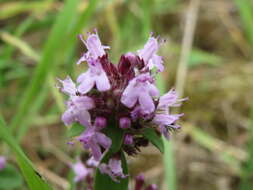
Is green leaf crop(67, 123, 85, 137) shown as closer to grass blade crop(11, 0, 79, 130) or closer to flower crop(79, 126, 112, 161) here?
flower crop(79, 126, 112, 161)

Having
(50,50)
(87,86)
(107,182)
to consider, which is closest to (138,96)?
(87,86)

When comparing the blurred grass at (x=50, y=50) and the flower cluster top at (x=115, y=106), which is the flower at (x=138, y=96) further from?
the blurred grass at (x=50, y=50)

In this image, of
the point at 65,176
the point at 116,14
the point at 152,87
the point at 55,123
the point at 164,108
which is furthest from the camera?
the point at 116,14

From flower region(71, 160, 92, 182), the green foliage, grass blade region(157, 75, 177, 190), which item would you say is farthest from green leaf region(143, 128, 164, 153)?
the green foliage

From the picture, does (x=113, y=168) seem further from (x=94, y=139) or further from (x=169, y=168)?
(x=169, y=168)

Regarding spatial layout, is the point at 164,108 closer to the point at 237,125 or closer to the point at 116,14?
the point at 237,125

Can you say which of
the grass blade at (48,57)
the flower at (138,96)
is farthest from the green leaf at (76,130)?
the grass blade at (48,57)

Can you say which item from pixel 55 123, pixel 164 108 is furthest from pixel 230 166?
pixel 164 108
